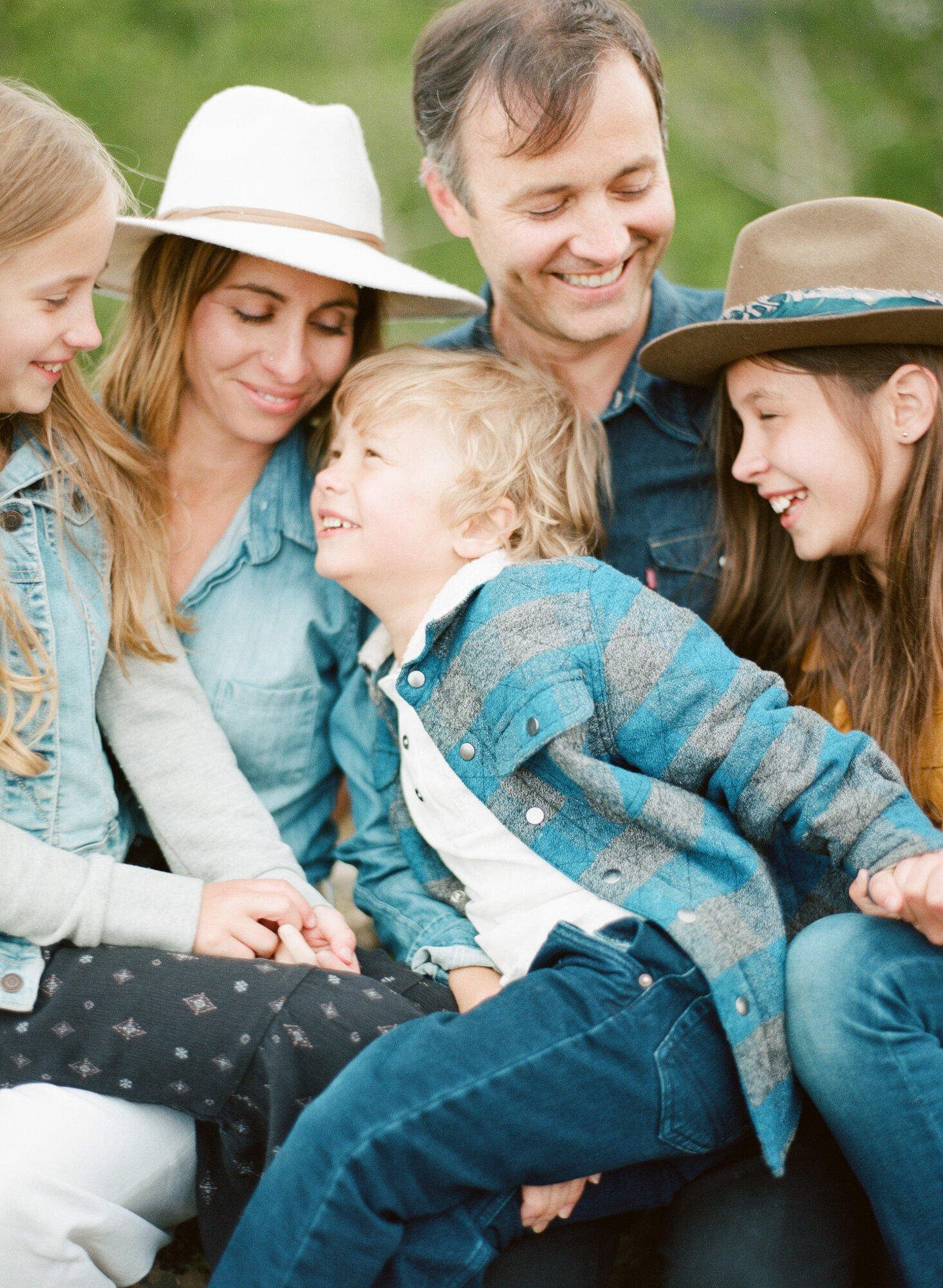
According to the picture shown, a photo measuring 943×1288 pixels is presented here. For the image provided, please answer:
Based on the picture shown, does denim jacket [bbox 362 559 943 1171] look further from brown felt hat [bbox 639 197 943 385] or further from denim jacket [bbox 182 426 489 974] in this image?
brown felt hat [bbox 639 197 943 385]

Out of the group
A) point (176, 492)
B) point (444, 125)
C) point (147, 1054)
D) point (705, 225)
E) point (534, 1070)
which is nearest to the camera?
point (534, 1070)

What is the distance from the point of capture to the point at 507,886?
1859 millimetres

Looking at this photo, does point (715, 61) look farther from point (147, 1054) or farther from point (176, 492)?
point (147, 1054)

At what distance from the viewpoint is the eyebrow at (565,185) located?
2320 mm

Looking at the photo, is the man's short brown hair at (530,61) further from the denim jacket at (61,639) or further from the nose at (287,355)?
the denim jacket at (61,639)

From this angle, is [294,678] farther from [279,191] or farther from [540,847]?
[279,191]

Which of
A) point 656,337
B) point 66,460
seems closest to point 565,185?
point 656,337

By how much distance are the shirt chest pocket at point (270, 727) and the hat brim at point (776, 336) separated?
3.00 feet

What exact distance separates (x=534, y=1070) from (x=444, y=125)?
1896 millimetres

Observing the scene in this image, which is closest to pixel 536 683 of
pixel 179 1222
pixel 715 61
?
pixel 179 1222

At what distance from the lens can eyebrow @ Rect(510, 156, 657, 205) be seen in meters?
2.32

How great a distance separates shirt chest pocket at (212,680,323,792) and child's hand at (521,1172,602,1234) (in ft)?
3.05

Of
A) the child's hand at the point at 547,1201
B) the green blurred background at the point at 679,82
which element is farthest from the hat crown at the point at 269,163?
the green blurred background at the point at 679,82

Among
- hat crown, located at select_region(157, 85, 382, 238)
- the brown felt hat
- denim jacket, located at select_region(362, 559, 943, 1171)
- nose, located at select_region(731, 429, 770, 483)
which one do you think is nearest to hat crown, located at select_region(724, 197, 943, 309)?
the brown felt hat
